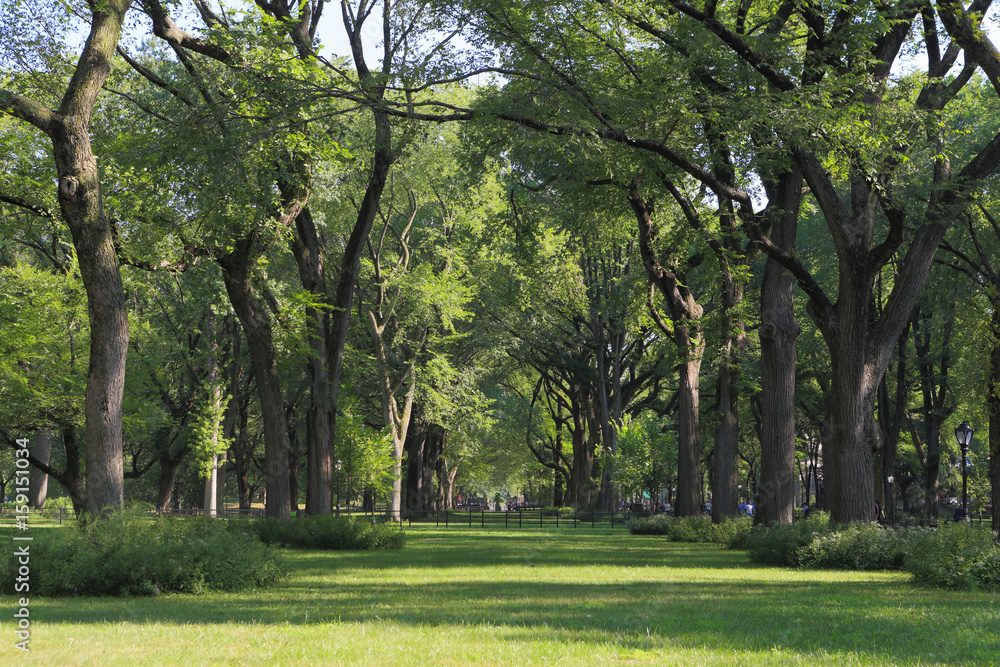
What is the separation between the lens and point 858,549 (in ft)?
50.8

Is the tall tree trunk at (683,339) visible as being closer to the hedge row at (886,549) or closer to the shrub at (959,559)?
→ the hedge row at (886,549)

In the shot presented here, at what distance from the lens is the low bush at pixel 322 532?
20.6 m

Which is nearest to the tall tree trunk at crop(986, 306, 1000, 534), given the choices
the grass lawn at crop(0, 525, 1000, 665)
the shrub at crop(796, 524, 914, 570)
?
the shrub at crop(796, 524, 914, 570)

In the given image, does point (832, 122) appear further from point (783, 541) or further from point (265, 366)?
point (265, 366)

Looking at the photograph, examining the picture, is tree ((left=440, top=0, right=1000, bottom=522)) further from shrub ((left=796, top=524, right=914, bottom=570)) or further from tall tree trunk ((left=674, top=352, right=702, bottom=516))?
tall tree trunk ((left=674, top=352, right=702, bottom=516))

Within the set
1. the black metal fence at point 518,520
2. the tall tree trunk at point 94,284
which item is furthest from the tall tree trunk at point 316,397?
the black metal fence at point 518,520

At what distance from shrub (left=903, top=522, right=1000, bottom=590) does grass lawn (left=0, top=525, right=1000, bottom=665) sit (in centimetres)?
50

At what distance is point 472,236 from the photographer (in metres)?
39.6

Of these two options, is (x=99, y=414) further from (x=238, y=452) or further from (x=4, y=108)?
(x=238, y=452)

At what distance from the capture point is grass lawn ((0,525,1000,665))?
6848mm

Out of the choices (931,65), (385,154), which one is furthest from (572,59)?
(931,65)

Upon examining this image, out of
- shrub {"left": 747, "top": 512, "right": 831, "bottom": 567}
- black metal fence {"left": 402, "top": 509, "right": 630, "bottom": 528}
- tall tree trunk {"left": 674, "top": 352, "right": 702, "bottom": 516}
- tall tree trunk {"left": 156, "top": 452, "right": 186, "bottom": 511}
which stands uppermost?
tall tree trunk {"left": 674, "top": 352, "right": 702, "bottom": 516}

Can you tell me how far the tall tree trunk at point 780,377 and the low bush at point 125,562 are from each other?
13.0 metres

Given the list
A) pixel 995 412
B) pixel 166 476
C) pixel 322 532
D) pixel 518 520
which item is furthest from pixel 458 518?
pixel 995 412
